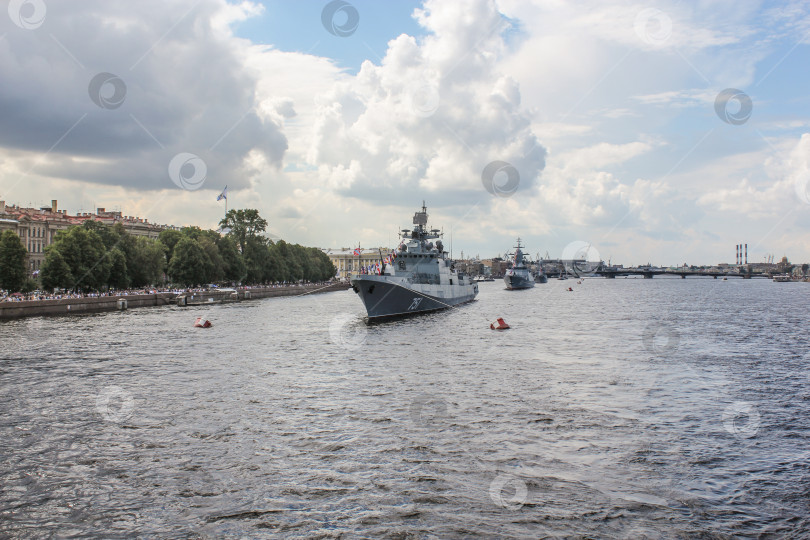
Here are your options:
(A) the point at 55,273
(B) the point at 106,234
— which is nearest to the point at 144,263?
(B) the point at 106,234

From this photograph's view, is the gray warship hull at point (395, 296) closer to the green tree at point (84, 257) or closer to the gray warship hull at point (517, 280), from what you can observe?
the green tree at point (84, 257)

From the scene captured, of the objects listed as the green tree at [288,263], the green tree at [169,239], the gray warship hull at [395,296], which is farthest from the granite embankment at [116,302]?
the gray warship hull at [395,296]

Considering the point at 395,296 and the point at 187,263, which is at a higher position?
the point at 187,263

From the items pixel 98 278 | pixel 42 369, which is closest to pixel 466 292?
pixel 98 278

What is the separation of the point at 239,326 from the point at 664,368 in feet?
143

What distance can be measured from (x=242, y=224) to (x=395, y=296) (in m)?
102

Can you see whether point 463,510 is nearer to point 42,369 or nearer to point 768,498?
point 768,498

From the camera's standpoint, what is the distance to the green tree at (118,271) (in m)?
99.1

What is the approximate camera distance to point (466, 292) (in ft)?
348

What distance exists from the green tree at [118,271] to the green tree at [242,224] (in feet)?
181

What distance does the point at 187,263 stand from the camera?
12144 cm

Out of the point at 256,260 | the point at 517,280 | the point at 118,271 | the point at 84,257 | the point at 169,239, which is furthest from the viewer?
the point at 517,280

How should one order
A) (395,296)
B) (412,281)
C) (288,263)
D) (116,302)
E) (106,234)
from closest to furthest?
(395,296) < (412,281) < (116,302) < (106,234) < (288,263)

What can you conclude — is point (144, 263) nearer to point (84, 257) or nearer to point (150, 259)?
point (150, 259)
